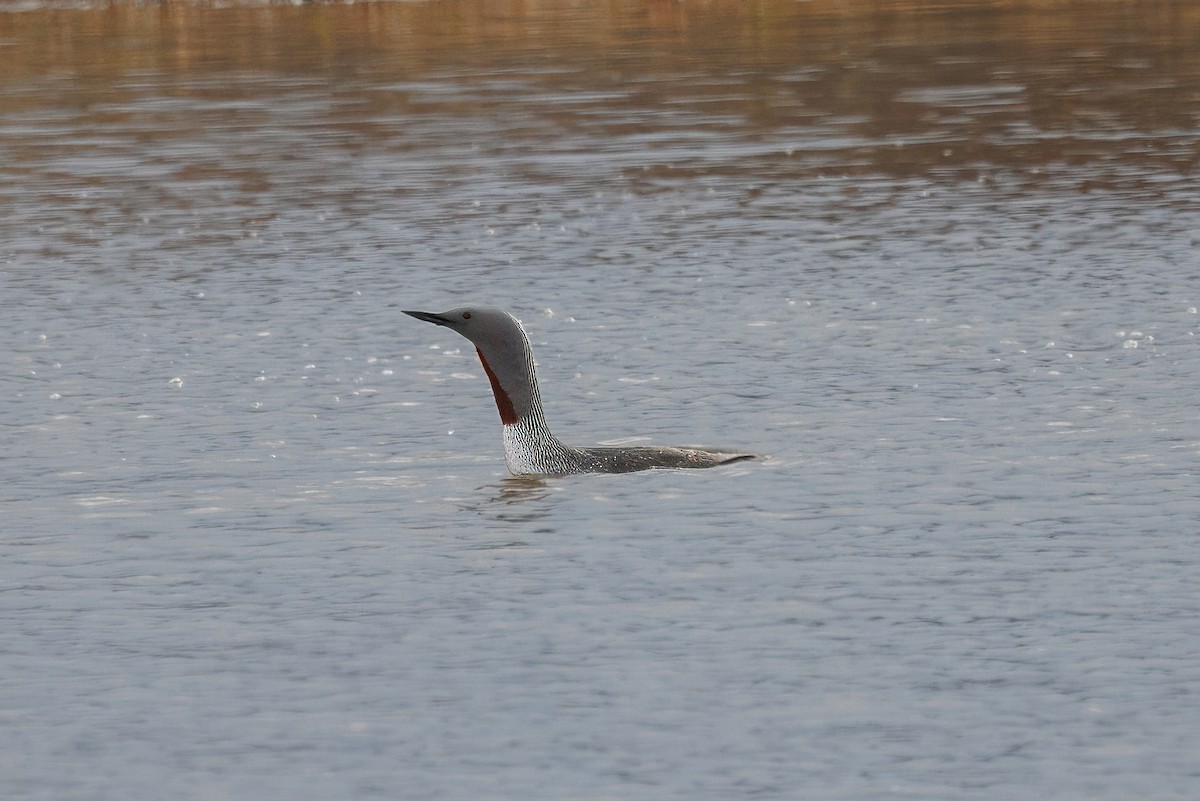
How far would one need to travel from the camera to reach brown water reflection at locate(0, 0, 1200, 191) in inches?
1452

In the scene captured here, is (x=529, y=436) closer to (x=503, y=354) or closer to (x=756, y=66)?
(x=503, y=354)

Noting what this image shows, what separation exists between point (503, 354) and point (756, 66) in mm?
36451

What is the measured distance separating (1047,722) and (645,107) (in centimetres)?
3403

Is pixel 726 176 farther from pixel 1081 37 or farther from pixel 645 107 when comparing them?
pixel 1081 37

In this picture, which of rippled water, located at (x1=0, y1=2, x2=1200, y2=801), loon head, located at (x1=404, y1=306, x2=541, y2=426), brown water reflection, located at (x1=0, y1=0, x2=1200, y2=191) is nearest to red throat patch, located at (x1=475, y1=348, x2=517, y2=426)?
loon head, located at (x1=404, y1=306, x2=541, y2=426)

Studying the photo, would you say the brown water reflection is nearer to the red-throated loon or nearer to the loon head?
the red-throated loon

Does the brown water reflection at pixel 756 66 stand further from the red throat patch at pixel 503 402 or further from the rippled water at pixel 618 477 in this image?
the red throat patch at pixel 503 402

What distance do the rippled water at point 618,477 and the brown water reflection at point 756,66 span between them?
568 mm

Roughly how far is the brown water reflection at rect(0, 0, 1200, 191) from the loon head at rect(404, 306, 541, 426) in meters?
16.6

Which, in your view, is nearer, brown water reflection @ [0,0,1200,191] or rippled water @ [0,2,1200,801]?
rippled water @ [0,2,1200,801]

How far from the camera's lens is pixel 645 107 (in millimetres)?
43469

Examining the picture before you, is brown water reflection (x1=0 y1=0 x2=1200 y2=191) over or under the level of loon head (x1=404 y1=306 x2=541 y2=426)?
under

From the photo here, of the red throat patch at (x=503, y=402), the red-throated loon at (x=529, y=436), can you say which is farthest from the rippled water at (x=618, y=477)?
the red throat patch at (x=503, y=402)

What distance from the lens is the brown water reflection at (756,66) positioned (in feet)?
121
